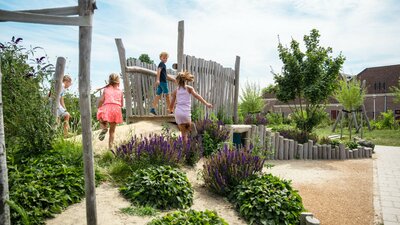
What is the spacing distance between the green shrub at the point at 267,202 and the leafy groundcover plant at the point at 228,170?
21 cm

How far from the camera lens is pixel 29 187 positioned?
147 inches

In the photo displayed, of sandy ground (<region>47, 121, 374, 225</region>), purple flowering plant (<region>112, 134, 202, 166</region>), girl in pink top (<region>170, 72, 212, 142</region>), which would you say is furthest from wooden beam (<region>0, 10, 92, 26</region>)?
girl in pink top (<region>170, 72, 212, 142</region>)

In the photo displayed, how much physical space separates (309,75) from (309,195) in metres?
7.38

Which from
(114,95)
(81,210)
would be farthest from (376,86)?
(81,210)

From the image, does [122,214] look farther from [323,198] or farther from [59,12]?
[323,198]

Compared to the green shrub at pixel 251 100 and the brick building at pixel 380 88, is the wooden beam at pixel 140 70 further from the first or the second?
the brick building at pixel 380 88

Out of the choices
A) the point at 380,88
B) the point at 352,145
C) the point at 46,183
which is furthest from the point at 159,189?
the point at 380,88

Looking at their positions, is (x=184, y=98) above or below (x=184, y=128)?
above

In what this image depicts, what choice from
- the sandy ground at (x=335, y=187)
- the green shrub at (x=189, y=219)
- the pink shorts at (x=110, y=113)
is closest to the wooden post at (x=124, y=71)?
the pink shorts at (x=110, y=113)

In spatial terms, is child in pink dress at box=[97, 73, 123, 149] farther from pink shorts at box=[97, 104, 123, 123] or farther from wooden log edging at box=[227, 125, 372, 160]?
wooden log edging at box=[227, 125, 372, 160]

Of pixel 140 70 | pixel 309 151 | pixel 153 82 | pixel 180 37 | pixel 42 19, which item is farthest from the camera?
pixel 309 151

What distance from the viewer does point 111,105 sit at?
6.52 metres

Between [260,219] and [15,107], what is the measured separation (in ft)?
14.0

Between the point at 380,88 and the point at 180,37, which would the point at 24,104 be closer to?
the point at 180,37
